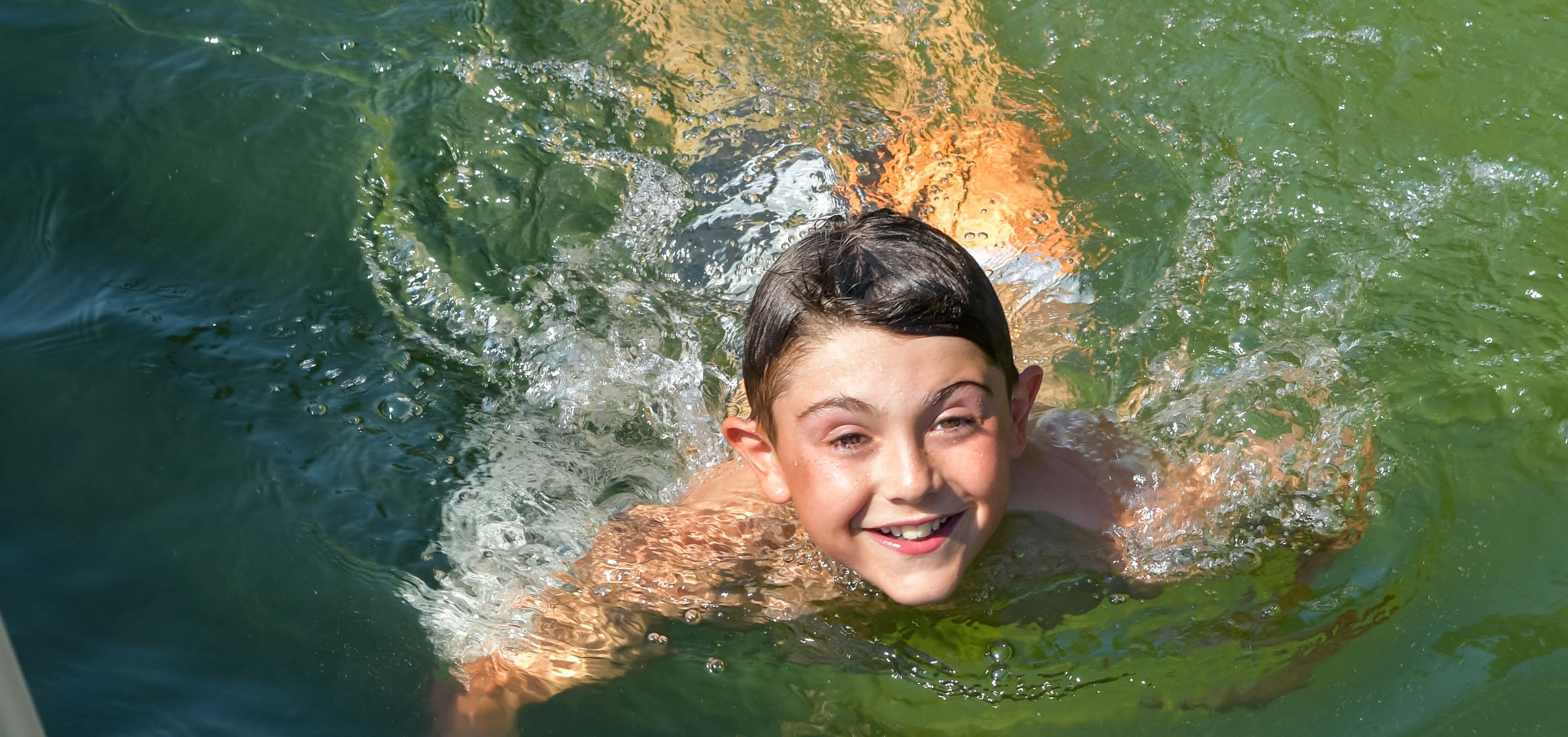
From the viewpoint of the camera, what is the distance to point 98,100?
4.53 m

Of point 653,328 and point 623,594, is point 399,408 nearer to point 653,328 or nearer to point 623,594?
point 653,328

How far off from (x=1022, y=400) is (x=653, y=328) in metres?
1.44

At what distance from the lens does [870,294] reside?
2.77 metres

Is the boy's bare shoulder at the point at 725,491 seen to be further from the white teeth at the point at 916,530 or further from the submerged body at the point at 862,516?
the white teeth at the point at 916,530

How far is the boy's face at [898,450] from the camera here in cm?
271

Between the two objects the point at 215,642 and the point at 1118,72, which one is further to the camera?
the point at 1118,72

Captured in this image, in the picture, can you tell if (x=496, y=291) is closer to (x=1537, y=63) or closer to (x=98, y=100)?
(x=98, y=100)

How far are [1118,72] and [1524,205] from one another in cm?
150

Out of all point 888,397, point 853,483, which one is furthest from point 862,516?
point 888,397

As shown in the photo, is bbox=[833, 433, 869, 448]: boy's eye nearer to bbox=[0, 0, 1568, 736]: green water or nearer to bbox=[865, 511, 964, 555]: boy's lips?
bbox=[865, 511, 964, 555]: boy's lips

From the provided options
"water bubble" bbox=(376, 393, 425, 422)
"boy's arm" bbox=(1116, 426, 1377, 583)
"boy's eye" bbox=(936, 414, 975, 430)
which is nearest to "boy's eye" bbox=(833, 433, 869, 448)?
"boy's eye" bbox=(936, 414, 975, 430)

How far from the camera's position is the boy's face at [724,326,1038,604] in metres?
2.71

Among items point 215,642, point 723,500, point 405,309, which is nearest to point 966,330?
point 723,500

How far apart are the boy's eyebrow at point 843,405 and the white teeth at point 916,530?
343mm
